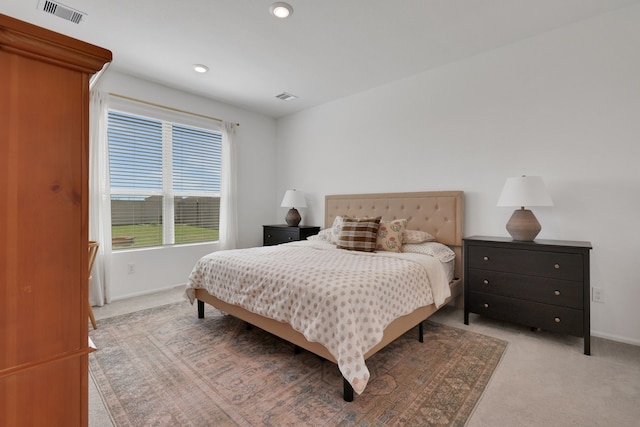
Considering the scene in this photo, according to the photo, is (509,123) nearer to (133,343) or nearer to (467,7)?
(467,7)

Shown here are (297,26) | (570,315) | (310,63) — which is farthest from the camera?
(310,63)

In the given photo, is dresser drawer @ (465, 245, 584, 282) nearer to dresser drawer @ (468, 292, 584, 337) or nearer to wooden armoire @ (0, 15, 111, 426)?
dresser drawer @ (468, 292, 584, 337)

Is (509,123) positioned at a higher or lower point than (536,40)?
lower

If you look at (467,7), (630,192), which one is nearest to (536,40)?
(467,7)

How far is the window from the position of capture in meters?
3.49

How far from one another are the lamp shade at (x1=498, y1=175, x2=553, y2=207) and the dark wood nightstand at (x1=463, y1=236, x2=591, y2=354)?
33 cm

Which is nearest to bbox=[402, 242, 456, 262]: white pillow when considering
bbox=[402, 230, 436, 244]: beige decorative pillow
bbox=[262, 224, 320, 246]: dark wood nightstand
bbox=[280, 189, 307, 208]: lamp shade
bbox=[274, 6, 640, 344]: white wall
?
bbox=[402, 230, 436, 244]: beige decorative pillow

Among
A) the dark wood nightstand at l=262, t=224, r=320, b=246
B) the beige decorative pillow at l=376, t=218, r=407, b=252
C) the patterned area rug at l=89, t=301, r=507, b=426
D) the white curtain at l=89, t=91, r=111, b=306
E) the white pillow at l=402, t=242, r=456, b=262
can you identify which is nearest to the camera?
the patterned area rug at l=89, t=301, r=507, b=426

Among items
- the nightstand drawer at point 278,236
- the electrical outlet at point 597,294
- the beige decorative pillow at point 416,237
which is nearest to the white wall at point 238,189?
the nightstand drawer at point 278,236

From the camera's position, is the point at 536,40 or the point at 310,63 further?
the point at 310,63

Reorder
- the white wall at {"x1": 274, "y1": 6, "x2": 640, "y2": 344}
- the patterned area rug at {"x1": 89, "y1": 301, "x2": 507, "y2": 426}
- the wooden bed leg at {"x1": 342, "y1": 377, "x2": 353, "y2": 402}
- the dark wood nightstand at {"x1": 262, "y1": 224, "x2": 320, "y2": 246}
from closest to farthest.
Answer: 1. the patterned area rug at {"x1": 89, "y1": 301, "x2": 507, "y2": 426}
2. the wooden bed leg at {"x1": 342, "y1": 377, "x2": 353, "y2": 402}
3. the white wall at {"x1": 274, "y1": 6, "x2": 640, "y2": 344}
4. the dark wood nightstand at {"x1": 262, "y1": 224, "x2": 320, "y2": 246}

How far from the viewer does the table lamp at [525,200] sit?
7.86 feet

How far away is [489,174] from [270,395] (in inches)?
110

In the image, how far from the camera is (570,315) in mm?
2252
